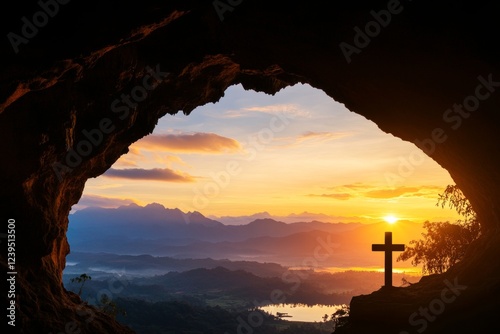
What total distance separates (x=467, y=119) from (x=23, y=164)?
1472 centimetres

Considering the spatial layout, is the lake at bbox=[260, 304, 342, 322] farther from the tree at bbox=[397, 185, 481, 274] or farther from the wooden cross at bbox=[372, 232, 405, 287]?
the wooden cross at bbox=[372, 232, 405, 287]

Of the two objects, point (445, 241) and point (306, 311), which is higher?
point (445, 241)

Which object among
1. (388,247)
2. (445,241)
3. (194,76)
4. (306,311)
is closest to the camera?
(388,247)

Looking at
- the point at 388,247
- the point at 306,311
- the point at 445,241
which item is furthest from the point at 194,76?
the point at 306,311

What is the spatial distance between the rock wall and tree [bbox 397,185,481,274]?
13.6m

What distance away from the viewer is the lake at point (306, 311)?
517ft

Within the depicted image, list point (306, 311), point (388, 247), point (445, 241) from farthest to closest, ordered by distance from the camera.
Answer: point (306, 311) → point (445, 241) → point (388, 247)

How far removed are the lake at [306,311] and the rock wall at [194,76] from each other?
477ft

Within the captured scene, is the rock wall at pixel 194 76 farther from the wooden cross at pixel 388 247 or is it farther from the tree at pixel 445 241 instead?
the tree at pixel 445 241

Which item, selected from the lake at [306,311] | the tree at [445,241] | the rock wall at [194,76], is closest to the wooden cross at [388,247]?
the rock wall at [194,76]

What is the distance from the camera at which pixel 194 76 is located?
20.9 m

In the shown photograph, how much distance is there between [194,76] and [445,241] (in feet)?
72.3

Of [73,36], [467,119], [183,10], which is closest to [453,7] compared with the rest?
[467,119]

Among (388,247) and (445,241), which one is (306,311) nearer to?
(445,241)
